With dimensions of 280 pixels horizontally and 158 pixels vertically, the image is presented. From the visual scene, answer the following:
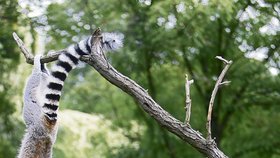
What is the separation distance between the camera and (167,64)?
10422 mm

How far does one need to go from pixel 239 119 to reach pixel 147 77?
1.88 meters

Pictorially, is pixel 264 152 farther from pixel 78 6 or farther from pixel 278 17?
pixel 78 6

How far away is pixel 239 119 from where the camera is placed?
10711 millimetres

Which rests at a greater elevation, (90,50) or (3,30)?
(3,30)

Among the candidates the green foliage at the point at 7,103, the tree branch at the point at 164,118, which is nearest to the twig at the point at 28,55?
the tree branch at the point at 164,118

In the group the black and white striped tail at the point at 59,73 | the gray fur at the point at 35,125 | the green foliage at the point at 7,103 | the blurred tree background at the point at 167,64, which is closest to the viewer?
the black and white striped tail at the point at 59,73

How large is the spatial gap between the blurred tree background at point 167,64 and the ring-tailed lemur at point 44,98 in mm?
3106

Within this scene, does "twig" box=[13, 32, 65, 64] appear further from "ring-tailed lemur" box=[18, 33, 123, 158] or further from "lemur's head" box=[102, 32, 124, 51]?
"lemur's head" box=[102, 32, 124, 51]

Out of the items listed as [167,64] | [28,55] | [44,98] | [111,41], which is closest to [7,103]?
→ [167,64]

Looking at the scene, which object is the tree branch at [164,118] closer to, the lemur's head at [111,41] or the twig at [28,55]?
the lemur's head at [111,41]

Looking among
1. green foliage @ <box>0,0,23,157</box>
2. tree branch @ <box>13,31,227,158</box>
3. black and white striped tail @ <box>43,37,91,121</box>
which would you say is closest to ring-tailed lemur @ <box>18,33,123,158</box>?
black and white striped tail @ <box>43,37,91,121</box>

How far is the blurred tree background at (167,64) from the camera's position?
9000 millimetres

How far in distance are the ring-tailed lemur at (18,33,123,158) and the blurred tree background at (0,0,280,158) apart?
3.11m

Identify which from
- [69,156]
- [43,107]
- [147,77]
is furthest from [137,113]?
[43,107]
